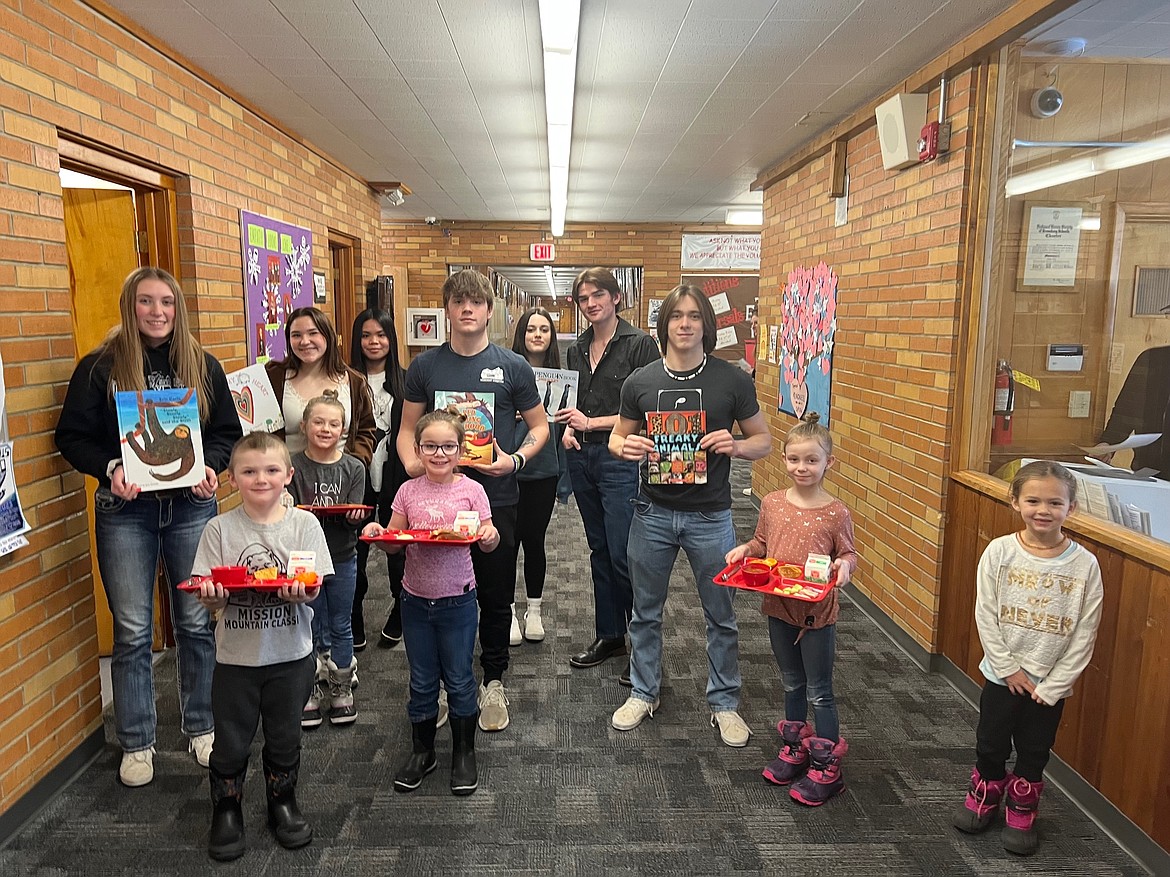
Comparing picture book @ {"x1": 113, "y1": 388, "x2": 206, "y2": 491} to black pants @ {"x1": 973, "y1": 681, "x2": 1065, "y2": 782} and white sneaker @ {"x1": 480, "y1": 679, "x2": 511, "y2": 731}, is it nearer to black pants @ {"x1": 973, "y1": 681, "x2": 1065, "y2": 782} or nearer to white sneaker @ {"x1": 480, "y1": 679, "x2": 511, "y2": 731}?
black pants @ {"x1": 973, "y1": 681, "x2": 1065, "y2": 782}

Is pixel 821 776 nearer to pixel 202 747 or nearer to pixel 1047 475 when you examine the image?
pixel 1047 475

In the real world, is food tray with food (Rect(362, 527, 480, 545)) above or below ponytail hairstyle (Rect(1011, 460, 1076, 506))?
below

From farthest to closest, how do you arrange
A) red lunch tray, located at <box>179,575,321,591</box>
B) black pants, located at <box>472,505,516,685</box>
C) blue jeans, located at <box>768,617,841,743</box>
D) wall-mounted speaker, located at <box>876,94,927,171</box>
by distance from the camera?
wall-mounted speaker, located at <box>876,94,927,171</box>
black pants, located at <box>472,505,516,685</box>
blue jeans, located at <box>768,617,841,743</box>
red lunch tray, located at <box>179,575,321,591</box>

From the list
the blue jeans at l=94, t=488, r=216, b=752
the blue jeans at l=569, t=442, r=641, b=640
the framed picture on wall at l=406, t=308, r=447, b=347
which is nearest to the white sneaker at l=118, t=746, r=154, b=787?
the blue jeans at l=94, t=488, r=216, b=752

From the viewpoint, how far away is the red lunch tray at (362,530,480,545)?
2252 millimetres

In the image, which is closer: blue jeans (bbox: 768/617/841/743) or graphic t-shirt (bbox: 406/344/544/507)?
blue jeans (bbox: 768/617/841/743)

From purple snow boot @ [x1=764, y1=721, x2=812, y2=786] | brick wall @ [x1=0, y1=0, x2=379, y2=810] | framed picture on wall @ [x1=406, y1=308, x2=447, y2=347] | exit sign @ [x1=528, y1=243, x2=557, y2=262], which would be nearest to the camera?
brick wall @ [x1=0, y1=0, x2=379, y2=810]

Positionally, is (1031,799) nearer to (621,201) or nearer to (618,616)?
(618,616)

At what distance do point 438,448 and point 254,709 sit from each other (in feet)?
2.98

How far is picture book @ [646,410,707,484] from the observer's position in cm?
267

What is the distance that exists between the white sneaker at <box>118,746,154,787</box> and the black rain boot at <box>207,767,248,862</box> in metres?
0.47

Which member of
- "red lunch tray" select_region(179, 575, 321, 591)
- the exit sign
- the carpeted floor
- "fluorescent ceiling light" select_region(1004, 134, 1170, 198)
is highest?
the exit sign

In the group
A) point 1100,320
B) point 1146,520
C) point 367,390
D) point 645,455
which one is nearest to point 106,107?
point 367,390

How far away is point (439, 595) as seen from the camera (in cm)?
240
